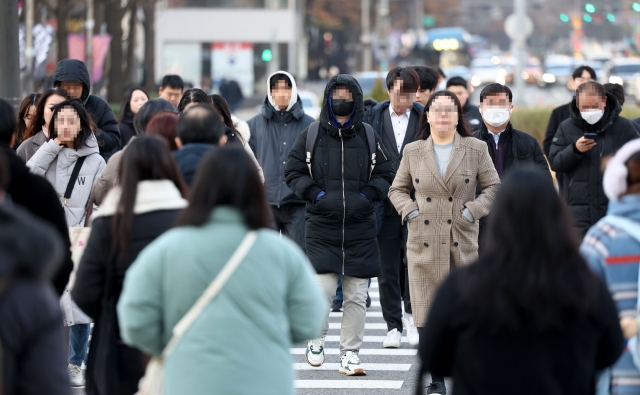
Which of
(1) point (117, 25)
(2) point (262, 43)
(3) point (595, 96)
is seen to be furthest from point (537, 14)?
(3) point (595, 96)

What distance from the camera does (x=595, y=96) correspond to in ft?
30.7

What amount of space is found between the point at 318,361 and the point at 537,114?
14.2 metres

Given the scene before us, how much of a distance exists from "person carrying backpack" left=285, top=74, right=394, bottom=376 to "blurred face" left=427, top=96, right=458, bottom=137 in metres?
0.75

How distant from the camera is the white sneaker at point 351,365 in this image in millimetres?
8133

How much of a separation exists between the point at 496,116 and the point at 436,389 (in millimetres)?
2314

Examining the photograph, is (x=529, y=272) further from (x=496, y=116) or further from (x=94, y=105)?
(x=94, y=105)

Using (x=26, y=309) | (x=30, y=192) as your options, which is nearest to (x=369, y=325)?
(x=30, y=192)

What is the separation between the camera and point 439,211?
741cm

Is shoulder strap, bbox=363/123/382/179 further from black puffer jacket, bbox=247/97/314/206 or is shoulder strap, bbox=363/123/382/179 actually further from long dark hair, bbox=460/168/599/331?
long dark hair, bbox=460/168/599/331

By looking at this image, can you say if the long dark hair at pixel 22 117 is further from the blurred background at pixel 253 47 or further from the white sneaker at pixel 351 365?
the white sneaker at pixel 351 365

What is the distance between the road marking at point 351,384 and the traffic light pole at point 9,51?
5.04m

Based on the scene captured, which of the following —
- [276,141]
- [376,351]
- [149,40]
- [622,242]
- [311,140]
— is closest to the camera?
[622,242]

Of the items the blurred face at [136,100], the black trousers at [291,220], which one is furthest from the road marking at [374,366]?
the blurred face at [136,100]

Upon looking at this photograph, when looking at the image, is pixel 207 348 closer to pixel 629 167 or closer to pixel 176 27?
pixel 629 167
